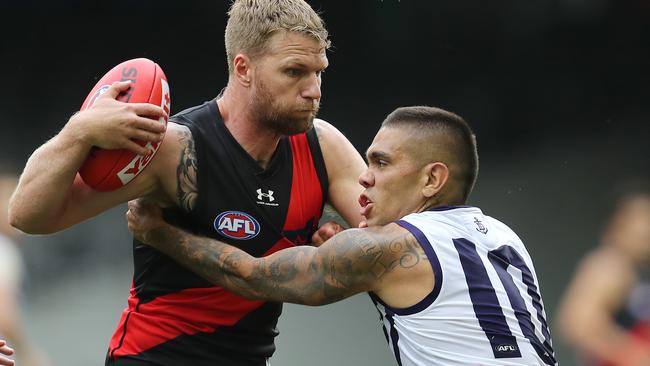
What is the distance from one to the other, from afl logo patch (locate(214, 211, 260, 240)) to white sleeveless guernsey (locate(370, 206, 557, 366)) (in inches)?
29.1

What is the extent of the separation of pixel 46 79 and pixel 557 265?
452cm

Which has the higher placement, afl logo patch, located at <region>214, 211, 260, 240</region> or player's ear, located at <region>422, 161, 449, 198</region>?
player's ear, located at <region>422, 161, 449, 198</region>

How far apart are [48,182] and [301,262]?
0.93 meters

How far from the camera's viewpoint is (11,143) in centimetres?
862

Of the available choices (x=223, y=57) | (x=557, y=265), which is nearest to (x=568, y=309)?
(x=557, y=265)

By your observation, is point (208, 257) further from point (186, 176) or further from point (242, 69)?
point (242, 69)

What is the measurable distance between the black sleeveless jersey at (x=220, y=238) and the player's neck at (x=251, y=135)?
0.04 meters

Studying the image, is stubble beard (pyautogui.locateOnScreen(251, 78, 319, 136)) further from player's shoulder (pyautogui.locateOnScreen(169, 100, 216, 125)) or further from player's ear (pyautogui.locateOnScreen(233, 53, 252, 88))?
player's shoulder (pyautogui.locateOnScreen(169, 100, 216, 125))

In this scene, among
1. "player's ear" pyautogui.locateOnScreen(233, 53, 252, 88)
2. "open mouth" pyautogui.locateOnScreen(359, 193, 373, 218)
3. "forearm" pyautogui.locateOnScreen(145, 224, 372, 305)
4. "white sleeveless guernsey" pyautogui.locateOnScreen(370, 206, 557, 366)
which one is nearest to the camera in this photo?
"white sleeveless guernsey" pyautogui.locateOnScreen(370, 206, 557, 366)

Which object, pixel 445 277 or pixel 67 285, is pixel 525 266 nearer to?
pixel 445 277

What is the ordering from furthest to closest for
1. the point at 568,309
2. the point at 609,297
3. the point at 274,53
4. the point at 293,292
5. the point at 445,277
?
the point at 568,309
the point at 609,297
the point at 274,53
the point at 293,292
the point at 445,277

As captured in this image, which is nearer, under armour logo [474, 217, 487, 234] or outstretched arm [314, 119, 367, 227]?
under armour logo [474, 217, 487, 234]

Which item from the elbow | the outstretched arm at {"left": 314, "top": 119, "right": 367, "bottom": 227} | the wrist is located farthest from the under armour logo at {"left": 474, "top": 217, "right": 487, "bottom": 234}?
the elbow

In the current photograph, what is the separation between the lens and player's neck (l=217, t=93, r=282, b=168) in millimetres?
4129
